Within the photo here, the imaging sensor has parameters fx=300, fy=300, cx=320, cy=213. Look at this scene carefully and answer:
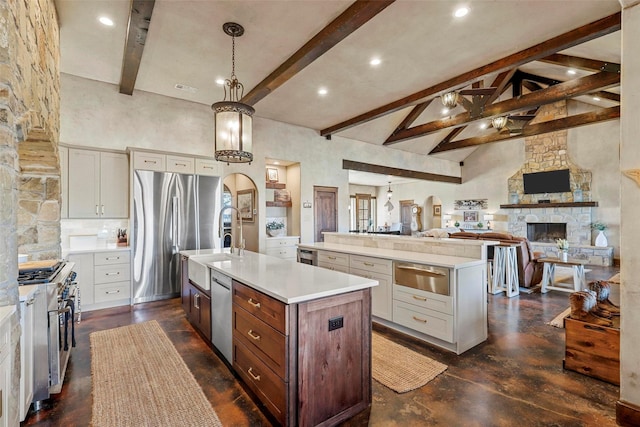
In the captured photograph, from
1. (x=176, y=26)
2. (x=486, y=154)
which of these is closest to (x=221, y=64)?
(x=176, y=26)

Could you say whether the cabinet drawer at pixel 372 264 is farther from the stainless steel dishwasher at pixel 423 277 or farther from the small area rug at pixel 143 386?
the small area rug at pixel 143 386

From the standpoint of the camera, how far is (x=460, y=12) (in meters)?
3.26

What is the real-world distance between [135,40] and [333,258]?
11.9 ft

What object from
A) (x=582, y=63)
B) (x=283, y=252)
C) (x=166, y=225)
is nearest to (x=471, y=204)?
(x=582, y=63)

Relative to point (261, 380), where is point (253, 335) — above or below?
above

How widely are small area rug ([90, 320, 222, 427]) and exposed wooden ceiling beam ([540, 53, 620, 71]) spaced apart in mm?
7255

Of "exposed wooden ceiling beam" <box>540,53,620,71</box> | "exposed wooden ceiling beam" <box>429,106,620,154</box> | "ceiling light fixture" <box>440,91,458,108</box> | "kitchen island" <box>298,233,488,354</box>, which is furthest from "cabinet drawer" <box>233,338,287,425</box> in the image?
"exposed wooden ceiling beam" <box>429,106,620,154</box>

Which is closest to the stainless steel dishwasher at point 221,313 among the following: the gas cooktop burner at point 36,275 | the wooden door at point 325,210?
the gas cooktop burner at point 36,275

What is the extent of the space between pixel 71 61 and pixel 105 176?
1618mm

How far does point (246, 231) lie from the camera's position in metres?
7.12

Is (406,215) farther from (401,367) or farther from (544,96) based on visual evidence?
(401,367)

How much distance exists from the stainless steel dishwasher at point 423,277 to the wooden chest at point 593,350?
41.6 inches

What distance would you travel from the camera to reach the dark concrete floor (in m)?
2.01

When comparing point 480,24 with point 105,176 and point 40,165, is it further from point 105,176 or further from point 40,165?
point 105,176
